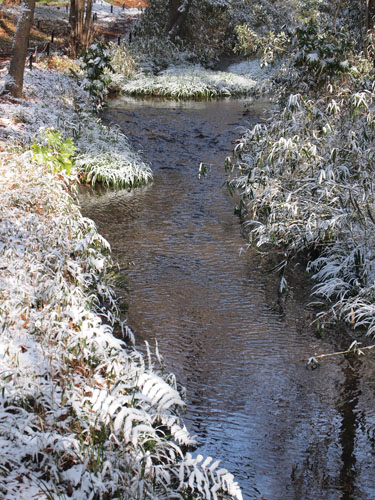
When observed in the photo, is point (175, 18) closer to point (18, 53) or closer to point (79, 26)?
point (79, 26)

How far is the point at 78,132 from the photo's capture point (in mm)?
13422

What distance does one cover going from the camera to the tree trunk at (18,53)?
13.9m

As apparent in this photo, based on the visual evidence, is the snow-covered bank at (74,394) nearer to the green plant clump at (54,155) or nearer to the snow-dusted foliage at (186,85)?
the green plant clump at (54,155)

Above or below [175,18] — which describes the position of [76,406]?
below

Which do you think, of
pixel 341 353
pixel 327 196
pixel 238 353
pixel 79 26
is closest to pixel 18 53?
pixel 79 26

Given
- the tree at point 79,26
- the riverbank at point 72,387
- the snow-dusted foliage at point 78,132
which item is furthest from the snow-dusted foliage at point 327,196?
the tree at point 79,26

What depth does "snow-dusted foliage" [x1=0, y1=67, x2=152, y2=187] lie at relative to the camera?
1189cm

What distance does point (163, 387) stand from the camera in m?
4.21

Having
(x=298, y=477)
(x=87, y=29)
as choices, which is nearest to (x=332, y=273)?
(x=298, y=477)

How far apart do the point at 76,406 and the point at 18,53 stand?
12.1 m

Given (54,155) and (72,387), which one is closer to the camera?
(72,387)

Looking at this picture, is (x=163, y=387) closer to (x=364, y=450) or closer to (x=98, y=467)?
(x=98, y=467)

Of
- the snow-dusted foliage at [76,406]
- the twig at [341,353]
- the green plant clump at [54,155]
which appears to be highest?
the green plant clump at [54,155]

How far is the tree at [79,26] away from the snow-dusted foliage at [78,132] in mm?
6981
